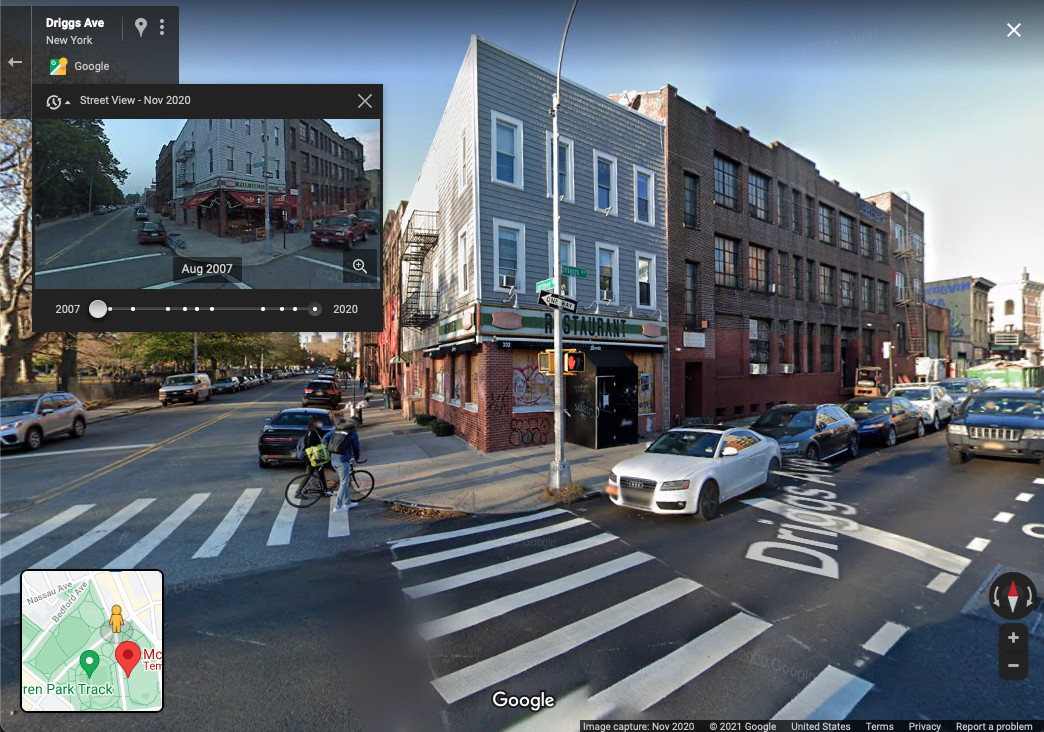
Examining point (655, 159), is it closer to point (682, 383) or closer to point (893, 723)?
point (682, 383)

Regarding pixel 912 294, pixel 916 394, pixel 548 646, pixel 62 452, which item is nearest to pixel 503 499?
pixel 548 646

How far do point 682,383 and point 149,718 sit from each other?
18173 millimetres

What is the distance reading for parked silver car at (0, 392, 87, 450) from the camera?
1349cm

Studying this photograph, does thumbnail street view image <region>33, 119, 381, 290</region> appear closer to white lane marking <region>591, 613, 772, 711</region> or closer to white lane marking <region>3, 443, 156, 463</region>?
white lane marking <region>591, 613, 772, 711</region>

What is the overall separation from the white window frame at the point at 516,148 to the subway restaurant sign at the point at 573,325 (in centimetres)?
416

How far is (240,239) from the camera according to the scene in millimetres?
4539

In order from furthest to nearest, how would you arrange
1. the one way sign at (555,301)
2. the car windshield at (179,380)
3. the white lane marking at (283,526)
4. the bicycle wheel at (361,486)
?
1. the car windshield at (179,380)
2. the bicycle wheel at (361,486)
3. the one way sign at (555,301)
4. the white lane marking at (283,526)

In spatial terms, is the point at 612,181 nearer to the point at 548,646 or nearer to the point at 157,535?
the point at 548,646

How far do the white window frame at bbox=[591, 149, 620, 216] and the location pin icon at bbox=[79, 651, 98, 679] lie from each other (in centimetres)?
1620

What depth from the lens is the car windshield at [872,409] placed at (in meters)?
14.3

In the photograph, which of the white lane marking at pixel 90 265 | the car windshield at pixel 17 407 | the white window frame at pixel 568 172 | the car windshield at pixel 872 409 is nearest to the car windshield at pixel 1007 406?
the car windshield at pixel 872 409

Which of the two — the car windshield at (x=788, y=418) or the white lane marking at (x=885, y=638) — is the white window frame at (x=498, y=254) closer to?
the car windshield at (x=788, y=418)

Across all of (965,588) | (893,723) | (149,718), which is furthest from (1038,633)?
(149,718)

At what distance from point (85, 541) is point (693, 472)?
9833 mm
